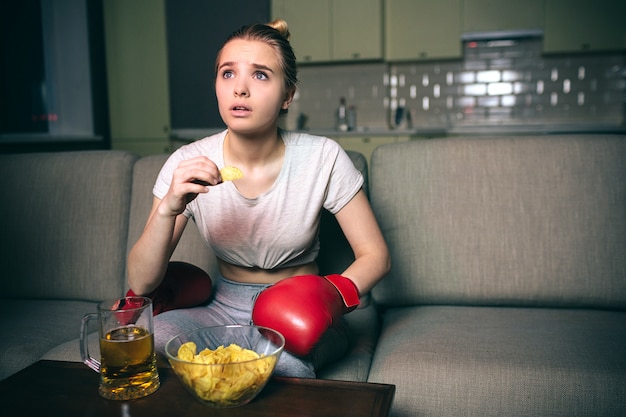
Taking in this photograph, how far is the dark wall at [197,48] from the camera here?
4762mm

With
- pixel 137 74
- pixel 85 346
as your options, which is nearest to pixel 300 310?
pixel 85 346

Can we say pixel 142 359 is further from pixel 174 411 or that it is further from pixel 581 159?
pixel 581 159

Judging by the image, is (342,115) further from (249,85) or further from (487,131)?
(249,85)

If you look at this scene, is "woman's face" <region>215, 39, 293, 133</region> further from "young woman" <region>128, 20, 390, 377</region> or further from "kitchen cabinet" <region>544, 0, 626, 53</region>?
"kitchen cabinet" <region>544, 0, 626, 53</region>

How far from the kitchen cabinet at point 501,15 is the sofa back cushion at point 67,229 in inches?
132

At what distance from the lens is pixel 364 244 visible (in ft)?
4.49

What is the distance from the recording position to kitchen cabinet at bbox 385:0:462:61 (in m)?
4.41

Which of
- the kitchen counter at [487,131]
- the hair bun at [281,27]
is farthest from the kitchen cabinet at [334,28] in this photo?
the hair bun at [281,27]

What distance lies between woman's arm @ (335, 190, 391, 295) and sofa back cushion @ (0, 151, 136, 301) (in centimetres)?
84

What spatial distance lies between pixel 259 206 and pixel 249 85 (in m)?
0.29

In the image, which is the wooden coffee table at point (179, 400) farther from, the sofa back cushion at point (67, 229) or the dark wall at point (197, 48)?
the dark wall at point (197, 48)

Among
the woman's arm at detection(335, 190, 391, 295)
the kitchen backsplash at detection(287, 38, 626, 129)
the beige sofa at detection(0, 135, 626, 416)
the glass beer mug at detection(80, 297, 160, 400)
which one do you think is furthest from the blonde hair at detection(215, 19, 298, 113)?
the kitchen backsplash at detection(287, 38, 626, 129)

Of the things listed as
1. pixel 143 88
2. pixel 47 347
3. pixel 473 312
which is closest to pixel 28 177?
pixel 47 347

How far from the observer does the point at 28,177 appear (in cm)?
193
